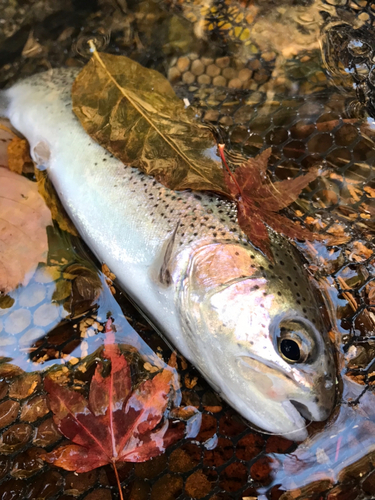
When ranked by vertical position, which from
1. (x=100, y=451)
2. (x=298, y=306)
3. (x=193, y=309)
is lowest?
(x=100, y=451)

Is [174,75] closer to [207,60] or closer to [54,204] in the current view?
[207,60]

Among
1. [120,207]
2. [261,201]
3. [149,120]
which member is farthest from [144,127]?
[261,201]

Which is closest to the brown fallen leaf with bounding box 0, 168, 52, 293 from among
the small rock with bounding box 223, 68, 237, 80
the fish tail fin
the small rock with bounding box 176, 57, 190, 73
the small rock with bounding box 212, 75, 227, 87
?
the fish tail fin

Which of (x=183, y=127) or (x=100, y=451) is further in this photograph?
(x=183, y=127)

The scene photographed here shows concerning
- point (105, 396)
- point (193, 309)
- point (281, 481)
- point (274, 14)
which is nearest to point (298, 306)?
point (193, 309)

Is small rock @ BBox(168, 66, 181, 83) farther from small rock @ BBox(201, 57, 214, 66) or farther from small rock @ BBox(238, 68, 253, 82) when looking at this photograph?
small rock @ BBox(238, 68, 253, 82)

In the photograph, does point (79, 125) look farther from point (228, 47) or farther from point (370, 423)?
point (370, 423)

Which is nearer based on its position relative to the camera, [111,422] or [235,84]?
[111,422]
